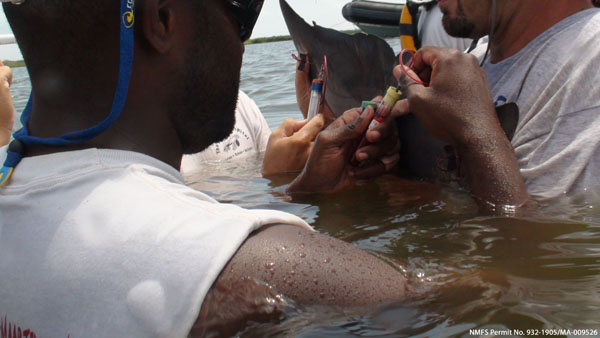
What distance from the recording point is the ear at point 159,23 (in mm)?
1388

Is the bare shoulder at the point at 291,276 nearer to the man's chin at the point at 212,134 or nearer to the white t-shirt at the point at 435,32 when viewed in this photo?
the man's chin at the point at 212,134

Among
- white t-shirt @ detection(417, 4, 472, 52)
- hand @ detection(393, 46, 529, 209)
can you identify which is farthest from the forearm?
white t-shirt @ detection(417, 4, 472, 52)

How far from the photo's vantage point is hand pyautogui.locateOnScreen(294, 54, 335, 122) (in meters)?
3.75

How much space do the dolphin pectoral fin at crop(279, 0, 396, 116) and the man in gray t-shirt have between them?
0.69 metres

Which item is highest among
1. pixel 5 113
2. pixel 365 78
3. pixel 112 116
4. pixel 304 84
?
pixel 112 116

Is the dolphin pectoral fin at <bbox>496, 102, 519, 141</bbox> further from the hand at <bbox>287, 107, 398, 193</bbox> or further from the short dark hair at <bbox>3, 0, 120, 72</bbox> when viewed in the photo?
the short dark hair at <bbox>3, 0, 120, 72</bbox>

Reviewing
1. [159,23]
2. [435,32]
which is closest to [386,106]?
[159,23]

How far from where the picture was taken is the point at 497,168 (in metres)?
2.30

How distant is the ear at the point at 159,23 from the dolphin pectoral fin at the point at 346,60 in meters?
1.88

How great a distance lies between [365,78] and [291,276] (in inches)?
92.1

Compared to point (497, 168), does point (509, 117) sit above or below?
above

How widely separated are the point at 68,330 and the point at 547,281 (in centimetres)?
130

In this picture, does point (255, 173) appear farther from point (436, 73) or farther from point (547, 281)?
point (547, 281)

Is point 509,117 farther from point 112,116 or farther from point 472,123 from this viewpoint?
point 112,116
